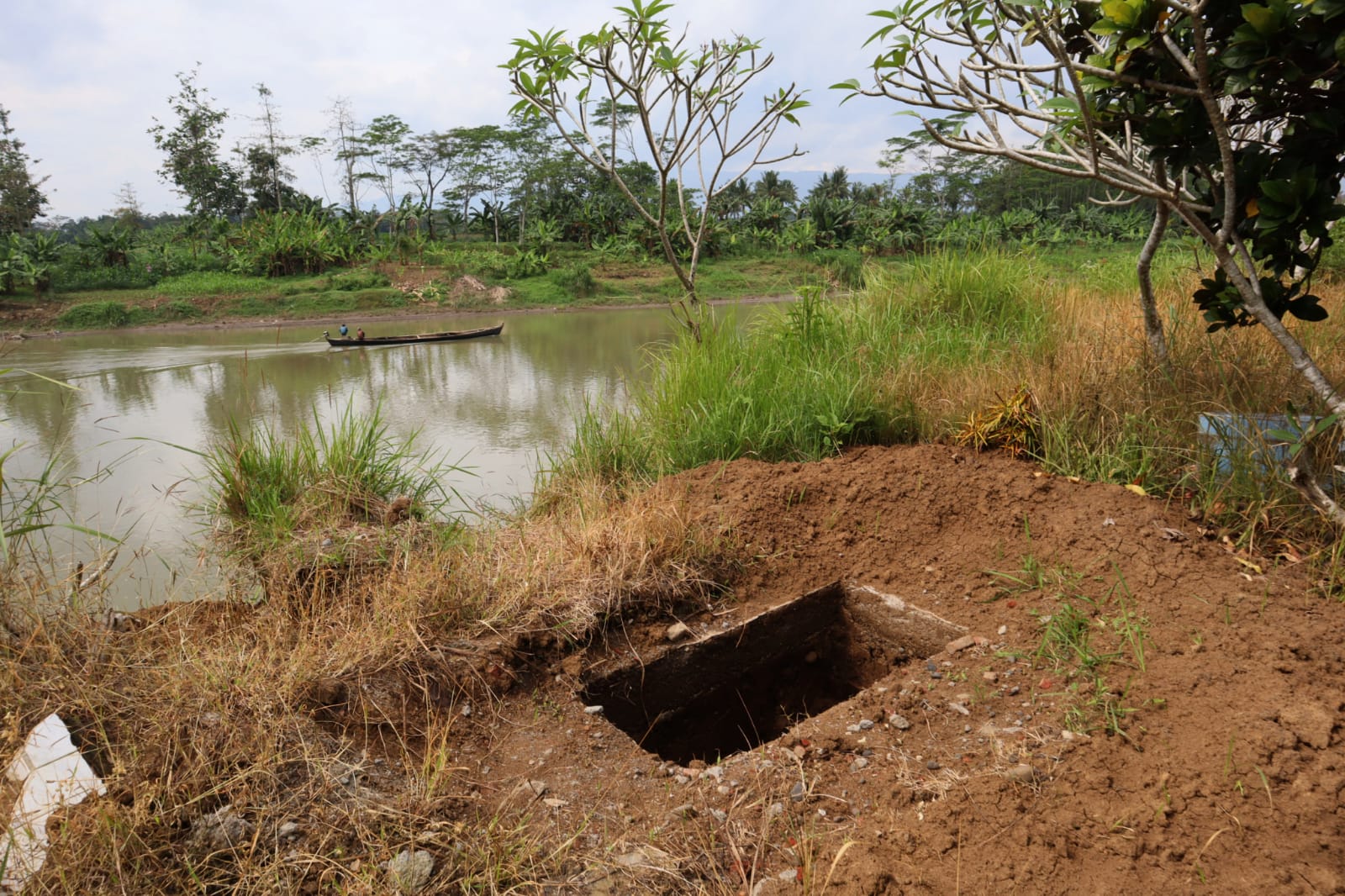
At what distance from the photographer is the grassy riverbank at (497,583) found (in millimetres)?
1481

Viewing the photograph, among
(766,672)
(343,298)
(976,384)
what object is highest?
(343,298)

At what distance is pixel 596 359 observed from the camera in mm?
8625

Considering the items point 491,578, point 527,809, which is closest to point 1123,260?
point 491,578

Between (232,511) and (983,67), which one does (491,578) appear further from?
(983,67)

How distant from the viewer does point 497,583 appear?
2.38 meters

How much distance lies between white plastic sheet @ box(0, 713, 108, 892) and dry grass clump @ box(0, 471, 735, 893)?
1.6 inches

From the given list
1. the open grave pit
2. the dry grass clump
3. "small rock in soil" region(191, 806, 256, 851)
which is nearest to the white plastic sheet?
the dry grass clump

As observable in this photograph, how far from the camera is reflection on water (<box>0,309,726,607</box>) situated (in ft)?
12.4

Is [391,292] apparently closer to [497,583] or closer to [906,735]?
[497,583]

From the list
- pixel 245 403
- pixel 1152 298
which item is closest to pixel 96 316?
pixel 245 403

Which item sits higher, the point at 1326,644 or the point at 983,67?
the point at 983,67

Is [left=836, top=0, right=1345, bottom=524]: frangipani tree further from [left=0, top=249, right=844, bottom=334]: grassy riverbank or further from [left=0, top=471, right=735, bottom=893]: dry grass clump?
[left=0, top=249, right=844, bottom=334]: grassy riverbank

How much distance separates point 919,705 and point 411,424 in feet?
14.8

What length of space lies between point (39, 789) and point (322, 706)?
543 millimetres
